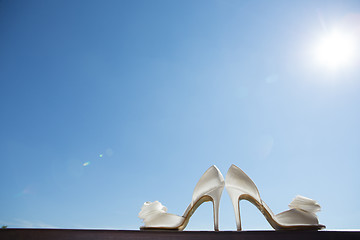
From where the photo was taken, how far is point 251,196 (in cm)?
226

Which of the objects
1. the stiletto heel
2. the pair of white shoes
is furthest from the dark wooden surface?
the stiletto heel

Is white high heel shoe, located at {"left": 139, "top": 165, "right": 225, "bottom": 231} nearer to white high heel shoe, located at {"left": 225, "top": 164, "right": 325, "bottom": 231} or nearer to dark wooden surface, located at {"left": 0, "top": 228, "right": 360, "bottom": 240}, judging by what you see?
white high heel shoe, located at {"left": 225, "top": 164, "right": 325, "bottom": 231}

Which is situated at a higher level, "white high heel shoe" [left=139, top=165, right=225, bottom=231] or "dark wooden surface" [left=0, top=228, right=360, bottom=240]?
"white high heel shoe" [left=139, top=165, right=225, bottom=231]

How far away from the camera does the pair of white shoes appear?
1.99 meters

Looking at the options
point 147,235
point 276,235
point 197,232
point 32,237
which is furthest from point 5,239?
point 276,235

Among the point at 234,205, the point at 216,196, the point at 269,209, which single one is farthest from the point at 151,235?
the point at 269,209

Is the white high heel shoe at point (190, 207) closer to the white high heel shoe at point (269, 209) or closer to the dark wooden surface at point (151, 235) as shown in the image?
the white high heel shoe at point (269, 209)

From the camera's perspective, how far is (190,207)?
7.45ft

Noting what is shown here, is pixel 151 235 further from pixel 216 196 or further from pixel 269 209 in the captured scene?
pixel 269 209

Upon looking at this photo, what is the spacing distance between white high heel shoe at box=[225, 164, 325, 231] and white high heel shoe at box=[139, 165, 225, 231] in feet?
0.46

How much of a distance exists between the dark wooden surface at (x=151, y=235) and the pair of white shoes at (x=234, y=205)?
434 millimetres

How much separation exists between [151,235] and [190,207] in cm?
85

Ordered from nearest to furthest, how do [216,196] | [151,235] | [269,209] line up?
[151,235], [269,209], [216,196]

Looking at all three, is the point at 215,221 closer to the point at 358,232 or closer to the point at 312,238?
the point at 312,238
